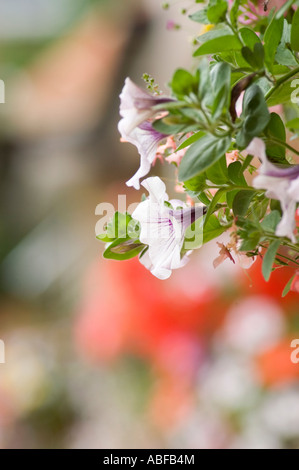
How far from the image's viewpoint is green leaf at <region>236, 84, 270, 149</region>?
0.22 meters

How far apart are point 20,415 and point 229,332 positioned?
0.53 metres

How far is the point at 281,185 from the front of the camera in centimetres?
21

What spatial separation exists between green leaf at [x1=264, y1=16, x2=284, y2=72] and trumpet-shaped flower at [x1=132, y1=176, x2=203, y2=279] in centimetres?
8

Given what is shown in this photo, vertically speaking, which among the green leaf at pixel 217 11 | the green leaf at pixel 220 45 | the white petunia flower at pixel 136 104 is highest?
the green leaf at pixel 217 11

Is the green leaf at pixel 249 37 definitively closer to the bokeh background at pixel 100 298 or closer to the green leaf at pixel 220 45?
the green leaf at pixel 220 45

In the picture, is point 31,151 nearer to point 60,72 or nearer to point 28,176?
point 28,176

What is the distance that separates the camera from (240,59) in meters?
0.28

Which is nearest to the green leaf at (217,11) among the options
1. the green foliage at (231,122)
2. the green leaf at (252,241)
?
the green foliage at (231,122)

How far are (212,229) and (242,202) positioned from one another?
20mm

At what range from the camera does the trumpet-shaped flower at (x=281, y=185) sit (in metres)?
0.20

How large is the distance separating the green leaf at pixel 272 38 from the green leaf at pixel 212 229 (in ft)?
0.25

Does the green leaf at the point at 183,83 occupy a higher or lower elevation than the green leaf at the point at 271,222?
higher

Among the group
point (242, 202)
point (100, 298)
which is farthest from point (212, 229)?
point (100, 298)
